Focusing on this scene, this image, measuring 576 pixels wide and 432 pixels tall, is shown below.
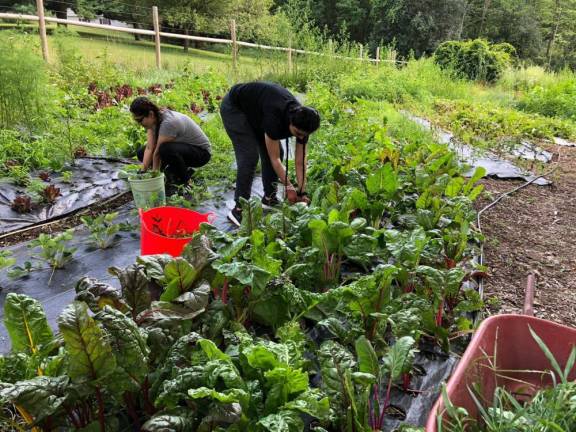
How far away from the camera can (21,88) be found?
197 inches

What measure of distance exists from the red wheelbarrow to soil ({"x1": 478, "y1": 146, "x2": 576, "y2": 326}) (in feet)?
3.47

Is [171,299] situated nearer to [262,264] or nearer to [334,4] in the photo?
[262,264]

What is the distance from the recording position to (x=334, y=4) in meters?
32.1

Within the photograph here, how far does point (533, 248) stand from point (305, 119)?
85.0 inches

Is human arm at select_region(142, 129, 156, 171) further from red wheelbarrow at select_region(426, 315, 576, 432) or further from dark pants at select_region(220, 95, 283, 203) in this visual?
red wheelbarrow at select_region(426, 315, 576, 432)

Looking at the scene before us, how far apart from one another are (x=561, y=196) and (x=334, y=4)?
101 feet

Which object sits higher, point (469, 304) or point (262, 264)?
point (262, 264)

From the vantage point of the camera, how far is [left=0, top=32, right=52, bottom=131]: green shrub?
4906 mm

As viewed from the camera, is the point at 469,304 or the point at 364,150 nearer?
the point at 469,304

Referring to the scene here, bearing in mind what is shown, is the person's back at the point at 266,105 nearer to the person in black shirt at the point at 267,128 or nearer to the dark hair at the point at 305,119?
the person in black shirt at the point at 267,128

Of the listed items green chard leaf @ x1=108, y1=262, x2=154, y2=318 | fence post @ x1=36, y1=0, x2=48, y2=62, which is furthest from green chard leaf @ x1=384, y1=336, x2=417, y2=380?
fence post @ x1=36, y1=0, x2=48, y2=62

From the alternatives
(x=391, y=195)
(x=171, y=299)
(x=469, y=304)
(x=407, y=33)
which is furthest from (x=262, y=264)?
(x=407, y=33)

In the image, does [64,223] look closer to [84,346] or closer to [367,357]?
[84,346]

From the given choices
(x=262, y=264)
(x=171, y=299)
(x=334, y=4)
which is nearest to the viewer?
(x=171, y=299)
